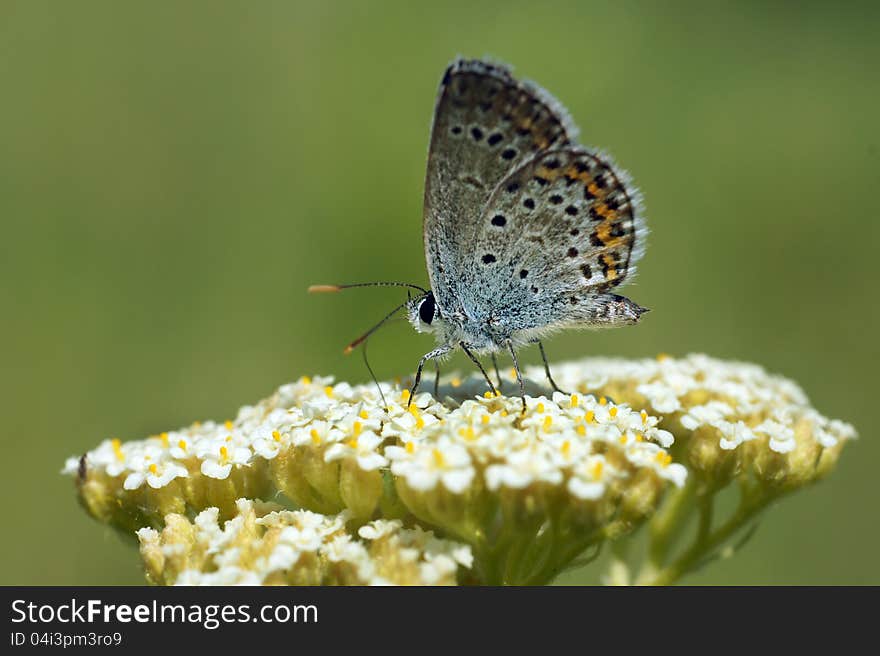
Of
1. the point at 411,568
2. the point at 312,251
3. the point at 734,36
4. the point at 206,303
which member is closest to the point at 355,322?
the point at 312,251

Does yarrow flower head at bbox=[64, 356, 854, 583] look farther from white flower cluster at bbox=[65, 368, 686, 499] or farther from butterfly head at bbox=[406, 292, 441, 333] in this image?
butterfly head at bbox=[406, 292, 441, 333]

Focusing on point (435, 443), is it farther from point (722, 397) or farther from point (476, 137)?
point (722, 397)

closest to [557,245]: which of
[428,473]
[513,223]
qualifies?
[513,223]

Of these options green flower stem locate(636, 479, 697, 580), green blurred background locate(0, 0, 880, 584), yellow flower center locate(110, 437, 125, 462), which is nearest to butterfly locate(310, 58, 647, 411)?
green flower stem locate(636, 479, 697, 580)

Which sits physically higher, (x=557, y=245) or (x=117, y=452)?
(x=557, y=245)

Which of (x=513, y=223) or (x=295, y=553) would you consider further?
(x=513, y=223)

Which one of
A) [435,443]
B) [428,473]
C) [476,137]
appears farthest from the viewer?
[476,137]
